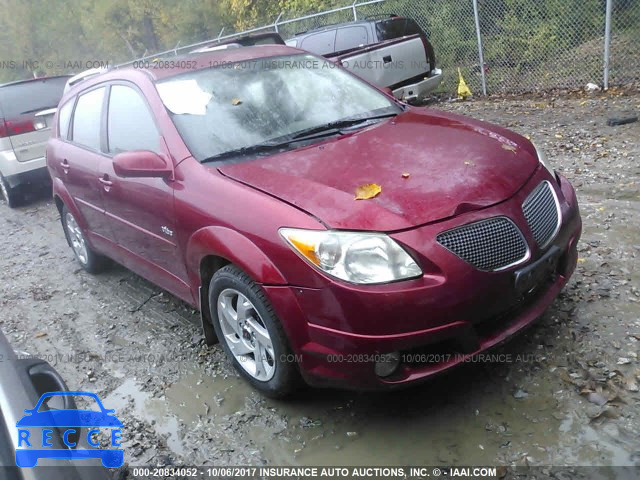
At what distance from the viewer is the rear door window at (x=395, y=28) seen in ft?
32.6

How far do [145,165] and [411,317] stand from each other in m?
1.80

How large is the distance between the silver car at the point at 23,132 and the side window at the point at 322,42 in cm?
484

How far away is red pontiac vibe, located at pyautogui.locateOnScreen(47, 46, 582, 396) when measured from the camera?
2463 mm

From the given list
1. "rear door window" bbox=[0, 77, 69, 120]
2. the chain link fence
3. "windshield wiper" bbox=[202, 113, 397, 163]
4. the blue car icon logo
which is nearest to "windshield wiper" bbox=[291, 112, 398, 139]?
"windshield wiper" bbox=[202, 113, 397, 163]

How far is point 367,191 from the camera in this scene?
2.66 meters

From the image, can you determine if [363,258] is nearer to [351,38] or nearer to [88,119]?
[88,119]

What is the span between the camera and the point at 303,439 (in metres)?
2.82

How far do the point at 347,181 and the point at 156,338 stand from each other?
6.84ft

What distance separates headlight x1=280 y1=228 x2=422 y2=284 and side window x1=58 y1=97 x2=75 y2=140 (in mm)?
3510

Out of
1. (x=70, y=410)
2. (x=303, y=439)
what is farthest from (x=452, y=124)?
(x=70, y=410)

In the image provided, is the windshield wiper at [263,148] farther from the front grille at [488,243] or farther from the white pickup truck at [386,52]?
the white pickup truck at [386,52]

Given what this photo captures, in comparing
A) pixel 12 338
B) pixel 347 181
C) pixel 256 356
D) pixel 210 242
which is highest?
pixel 347 181

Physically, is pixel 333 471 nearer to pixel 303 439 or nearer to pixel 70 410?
pixel 303 439

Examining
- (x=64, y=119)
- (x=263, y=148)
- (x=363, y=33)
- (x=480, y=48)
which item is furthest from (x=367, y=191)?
(x=480, y=48)
